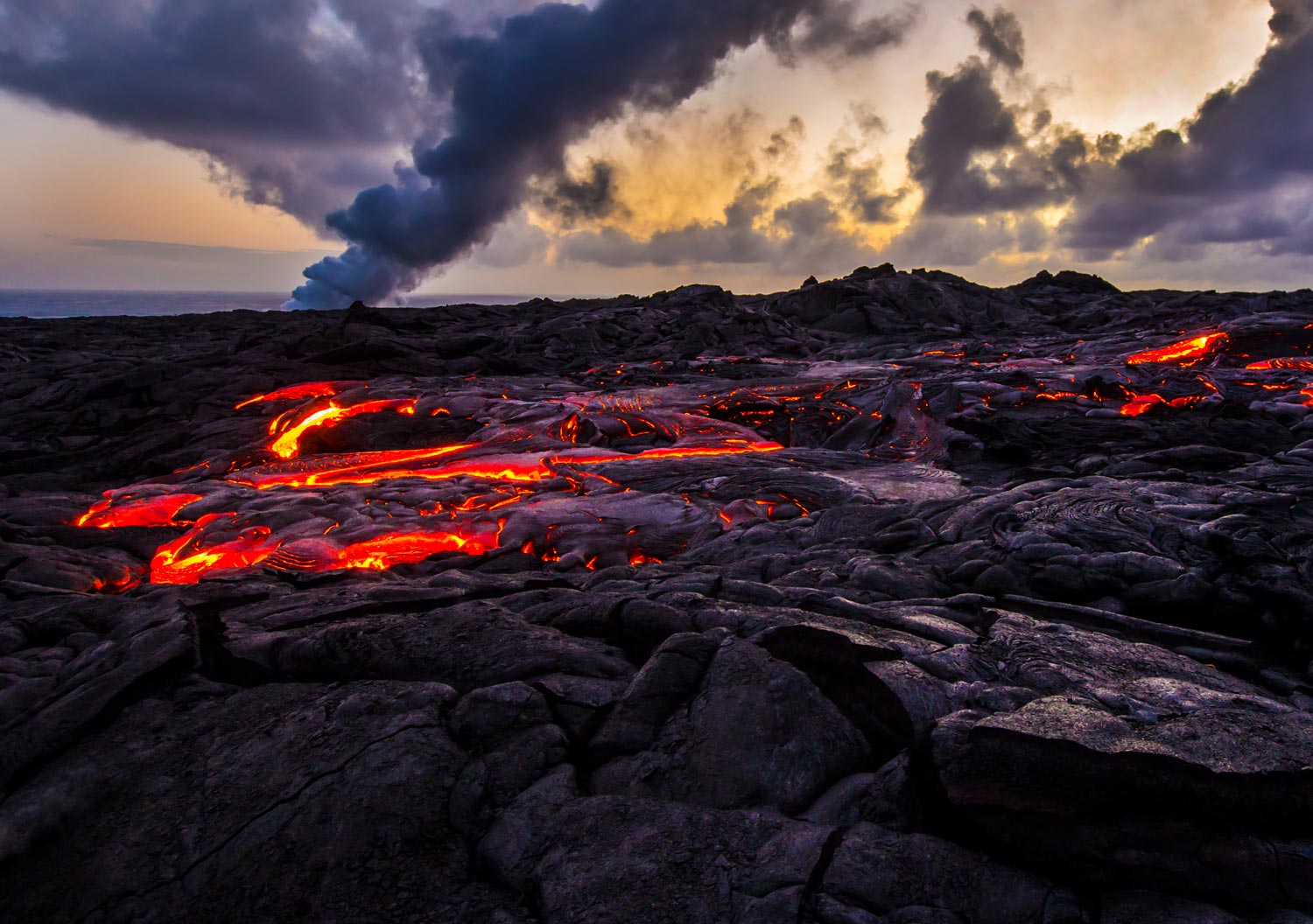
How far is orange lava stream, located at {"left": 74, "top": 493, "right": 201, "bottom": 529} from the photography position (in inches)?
354

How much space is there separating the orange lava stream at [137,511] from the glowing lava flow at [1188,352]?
85.0 feet

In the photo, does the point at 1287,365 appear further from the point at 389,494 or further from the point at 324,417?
the point at 324,417

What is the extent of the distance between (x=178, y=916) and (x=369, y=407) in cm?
1456

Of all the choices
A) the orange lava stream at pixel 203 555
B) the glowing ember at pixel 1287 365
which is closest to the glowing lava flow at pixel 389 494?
the orange lava stream at pixel 203 555

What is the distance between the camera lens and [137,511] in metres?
9.15

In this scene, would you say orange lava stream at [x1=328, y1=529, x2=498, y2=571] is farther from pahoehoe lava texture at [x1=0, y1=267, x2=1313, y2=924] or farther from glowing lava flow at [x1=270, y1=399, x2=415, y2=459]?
glowing lava flow at [x1=270, y1=399, x2=415, y2=459]

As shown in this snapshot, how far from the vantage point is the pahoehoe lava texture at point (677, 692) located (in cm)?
246

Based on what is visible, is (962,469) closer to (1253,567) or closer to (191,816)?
(1253,567)

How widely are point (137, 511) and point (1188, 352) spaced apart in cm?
2889

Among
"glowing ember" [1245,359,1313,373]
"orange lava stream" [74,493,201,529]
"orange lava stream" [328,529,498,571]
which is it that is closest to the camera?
"orange lava stream" [328,529,498,571]

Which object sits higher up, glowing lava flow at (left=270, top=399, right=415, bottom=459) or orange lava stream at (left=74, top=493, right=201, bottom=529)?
glowing lava flow at (left=270, top=399, right=415, bottom=459)

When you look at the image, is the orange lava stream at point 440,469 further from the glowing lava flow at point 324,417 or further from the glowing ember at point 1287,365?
the glowing ember at point 1287,365

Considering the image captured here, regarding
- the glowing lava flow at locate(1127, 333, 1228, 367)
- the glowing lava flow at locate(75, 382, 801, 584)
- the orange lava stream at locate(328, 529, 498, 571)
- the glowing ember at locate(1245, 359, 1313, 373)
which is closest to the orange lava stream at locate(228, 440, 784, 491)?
the glowing lava flow at locate(75, 382, 801, 584)

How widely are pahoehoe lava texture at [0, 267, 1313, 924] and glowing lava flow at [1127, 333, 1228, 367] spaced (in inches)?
456
